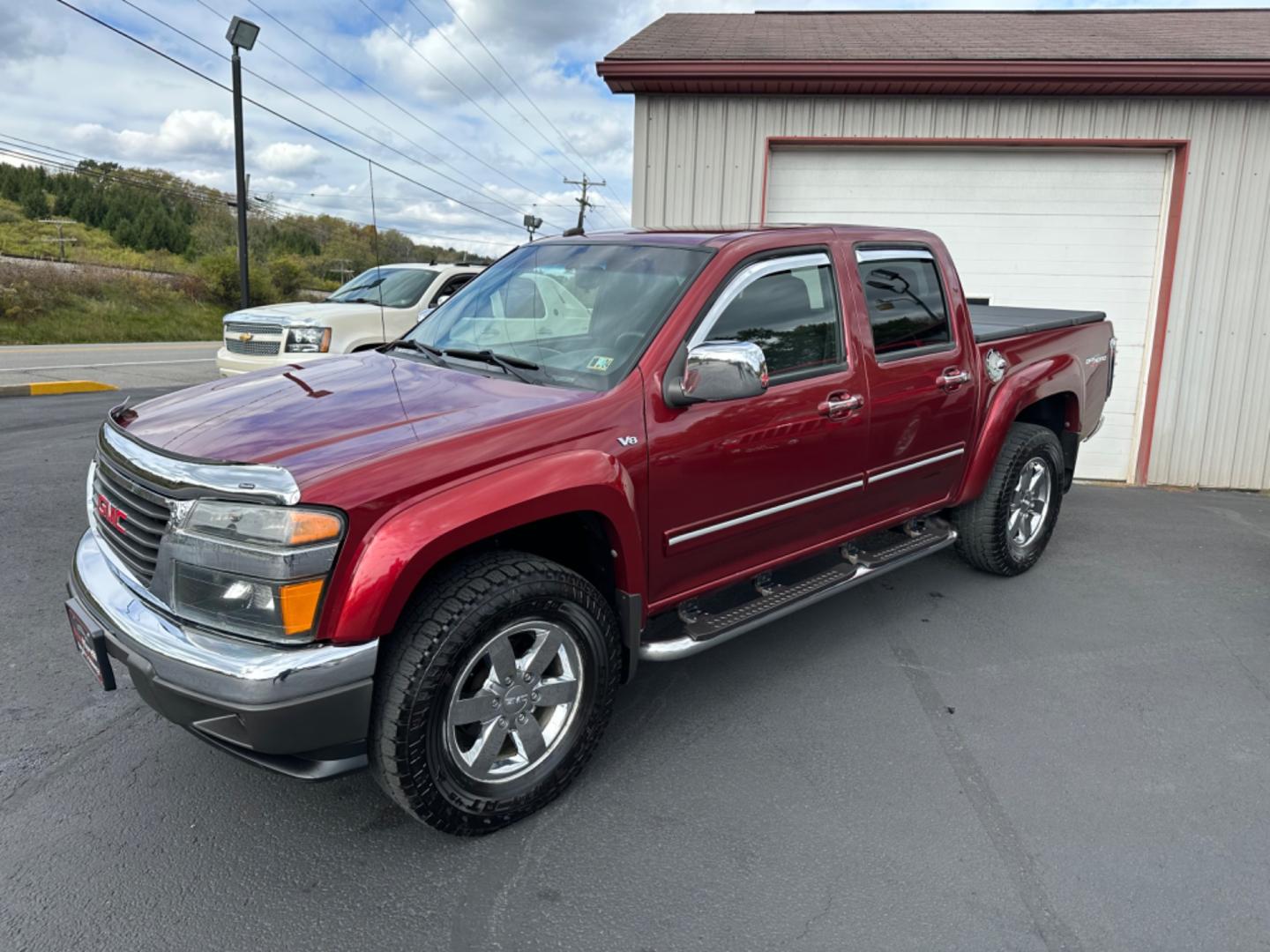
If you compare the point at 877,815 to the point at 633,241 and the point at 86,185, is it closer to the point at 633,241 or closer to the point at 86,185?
the point at 633,241

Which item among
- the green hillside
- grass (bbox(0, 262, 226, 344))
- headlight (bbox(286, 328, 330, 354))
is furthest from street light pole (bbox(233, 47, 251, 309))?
grass (bbox(0, 262, 226, 344))

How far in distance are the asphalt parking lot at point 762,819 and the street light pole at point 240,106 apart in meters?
11.2

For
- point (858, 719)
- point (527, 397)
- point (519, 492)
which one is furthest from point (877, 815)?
point (527, 397)

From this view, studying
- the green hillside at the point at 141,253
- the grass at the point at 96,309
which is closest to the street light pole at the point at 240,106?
the green hillside at the point at 141,253

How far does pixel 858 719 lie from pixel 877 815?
26.6 inches

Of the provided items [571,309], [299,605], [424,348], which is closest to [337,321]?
[424,348]

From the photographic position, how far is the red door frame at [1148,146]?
7.86 meters

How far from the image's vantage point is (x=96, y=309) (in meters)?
26.9

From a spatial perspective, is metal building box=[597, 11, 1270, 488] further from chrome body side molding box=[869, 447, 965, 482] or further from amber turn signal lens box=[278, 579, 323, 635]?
amber turn signal lens box=[278, 579, 323, 635]

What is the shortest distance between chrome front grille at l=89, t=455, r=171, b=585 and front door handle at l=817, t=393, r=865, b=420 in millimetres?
2406

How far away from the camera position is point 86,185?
177 feet

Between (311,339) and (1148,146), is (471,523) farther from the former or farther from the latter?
(1148,146)

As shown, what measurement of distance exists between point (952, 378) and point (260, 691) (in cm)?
342

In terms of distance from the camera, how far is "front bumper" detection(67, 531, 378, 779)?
2342mm
